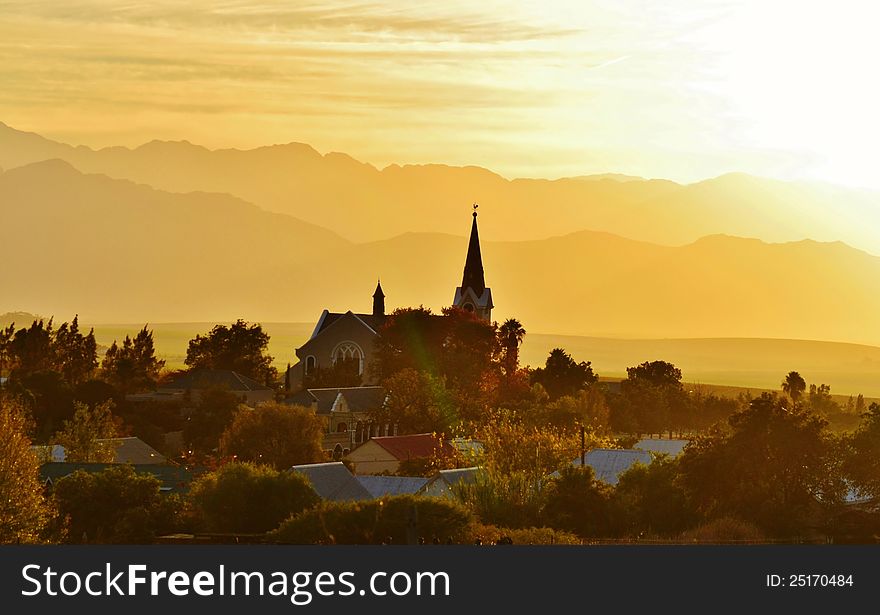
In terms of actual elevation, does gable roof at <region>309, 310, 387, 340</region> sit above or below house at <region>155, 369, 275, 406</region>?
above

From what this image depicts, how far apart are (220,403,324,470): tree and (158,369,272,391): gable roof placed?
5120 centimetres

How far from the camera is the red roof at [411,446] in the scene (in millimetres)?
87312

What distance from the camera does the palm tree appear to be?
145837 mm

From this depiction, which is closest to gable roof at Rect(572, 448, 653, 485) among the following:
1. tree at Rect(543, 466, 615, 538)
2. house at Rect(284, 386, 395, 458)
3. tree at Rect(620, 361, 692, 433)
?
tree at Rect(543, 466, 615, 538)

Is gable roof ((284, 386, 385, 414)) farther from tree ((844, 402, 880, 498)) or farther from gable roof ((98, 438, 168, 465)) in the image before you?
tree ((844, 402, 880, 498))

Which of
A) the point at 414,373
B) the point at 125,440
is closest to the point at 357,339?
the point at 414,373

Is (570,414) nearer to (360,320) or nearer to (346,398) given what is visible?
(346,398)

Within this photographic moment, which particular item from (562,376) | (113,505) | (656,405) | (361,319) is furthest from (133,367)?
(113,505)

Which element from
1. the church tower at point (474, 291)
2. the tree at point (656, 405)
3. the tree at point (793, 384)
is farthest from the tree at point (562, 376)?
the tree at point (793, 384)

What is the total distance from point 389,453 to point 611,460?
75.3 ft

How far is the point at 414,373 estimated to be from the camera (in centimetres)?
11994

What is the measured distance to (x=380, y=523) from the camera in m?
36.8

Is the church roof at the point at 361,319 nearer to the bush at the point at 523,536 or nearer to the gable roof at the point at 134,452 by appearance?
the gable roof at the point at 134,452

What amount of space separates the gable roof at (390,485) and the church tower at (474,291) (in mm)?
114993
